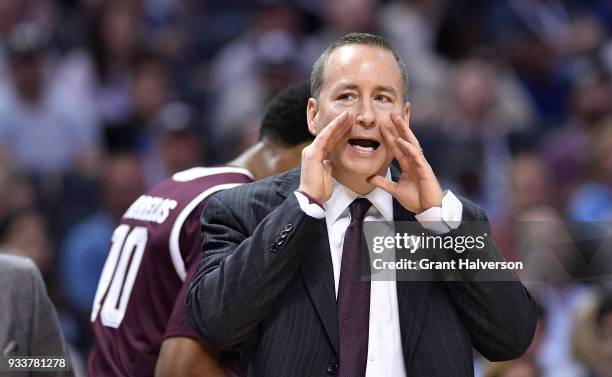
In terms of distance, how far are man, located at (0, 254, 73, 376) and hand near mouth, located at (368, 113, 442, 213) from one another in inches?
43.7

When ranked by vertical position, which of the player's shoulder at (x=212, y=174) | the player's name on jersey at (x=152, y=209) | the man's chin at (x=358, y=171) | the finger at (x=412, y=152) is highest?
the player's shoulder at (x=212, y=174)

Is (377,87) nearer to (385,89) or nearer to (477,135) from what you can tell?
(385,89)

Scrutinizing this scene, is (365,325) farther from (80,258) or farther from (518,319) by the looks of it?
(80,258)

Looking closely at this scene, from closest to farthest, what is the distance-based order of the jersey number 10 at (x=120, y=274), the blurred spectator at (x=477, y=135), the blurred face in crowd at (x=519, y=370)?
the jersey number 10 at (x=120, y=274) < the blurred face in crowd at (x=519, y=370) < the blurred spectator at (x=477, y=135)

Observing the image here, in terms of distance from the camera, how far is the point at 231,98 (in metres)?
8.58

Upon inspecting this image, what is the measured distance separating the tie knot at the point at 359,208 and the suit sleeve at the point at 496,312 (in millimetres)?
295

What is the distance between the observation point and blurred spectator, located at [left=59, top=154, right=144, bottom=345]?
6859mm

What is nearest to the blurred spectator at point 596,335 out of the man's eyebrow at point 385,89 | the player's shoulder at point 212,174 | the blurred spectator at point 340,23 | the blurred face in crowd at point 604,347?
the blurred face in crowd at point 604,347

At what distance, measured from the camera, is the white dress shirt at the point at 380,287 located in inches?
123

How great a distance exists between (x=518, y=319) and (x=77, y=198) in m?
4.80

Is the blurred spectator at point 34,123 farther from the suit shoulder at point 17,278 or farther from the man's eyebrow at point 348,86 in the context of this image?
the man's eyebrow at point 348,86

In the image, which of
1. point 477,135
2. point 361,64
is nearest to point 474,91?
point 477,135

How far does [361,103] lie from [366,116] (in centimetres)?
5

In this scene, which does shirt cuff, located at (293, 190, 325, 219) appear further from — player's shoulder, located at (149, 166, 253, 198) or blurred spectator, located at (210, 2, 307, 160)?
blurred spectator, located at (210, 2, 307, 160)
